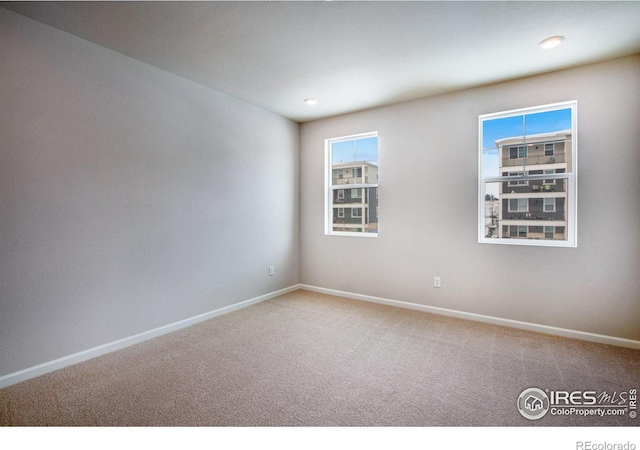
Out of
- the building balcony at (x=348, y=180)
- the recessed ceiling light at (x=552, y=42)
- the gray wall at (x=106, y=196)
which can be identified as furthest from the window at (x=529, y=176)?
the gray wall at (x=106, y=196)

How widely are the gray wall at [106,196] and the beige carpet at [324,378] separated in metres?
0.40

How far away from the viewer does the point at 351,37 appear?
2.46 m

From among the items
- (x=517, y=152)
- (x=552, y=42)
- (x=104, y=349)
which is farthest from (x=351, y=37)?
(x=104, y=349)

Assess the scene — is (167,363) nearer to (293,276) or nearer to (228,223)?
→ (228,223)

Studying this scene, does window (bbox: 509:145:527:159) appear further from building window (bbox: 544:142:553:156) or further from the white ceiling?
the white ceiling

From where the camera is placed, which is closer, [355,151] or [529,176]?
[529,176]

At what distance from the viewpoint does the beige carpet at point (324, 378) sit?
1.84 metres

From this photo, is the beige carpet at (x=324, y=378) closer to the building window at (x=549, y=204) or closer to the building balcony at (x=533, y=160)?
the building window at (x=549, y=204)

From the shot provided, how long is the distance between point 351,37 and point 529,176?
2.27 meters

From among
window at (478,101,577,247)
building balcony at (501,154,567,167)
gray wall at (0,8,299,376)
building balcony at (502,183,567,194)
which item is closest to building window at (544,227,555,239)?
window at (478,101,577,247)

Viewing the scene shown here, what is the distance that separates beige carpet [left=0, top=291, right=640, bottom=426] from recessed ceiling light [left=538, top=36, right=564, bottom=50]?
255cm

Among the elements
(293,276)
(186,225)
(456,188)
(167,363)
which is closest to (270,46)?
(186,225)

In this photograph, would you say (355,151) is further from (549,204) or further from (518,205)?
(549,204)
